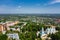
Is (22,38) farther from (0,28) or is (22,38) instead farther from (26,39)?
(0,28)

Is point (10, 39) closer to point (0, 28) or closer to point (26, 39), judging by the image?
point (26, 39)

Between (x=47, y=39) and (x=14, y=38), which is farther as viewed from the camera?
(x=47, y=39)

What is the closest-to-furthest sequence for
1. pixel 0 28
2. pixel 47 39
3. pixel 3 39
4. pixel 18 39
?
→ pixel 3 39 → pixel 18 39 → pixel 47 39 → pixel 0 28

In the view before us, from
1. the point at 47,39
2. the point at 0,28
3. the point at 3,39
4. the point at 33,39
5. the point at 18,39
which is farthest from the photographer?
the point at 0,28

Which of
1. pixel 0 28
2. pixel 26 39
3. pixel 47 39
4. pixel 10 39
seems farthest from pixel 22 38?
→ pixel 0 28

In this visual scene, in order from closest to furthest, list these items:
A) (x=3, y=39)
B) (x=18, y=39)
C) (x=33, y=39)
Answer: (x=3, y=39)
(x=18, y=39)
(x=33, y=39)

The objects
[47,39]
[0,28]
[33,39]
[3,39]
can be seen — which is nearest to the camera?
[3,39]

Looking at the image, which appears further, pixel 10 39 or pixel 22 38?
pixel 22 38

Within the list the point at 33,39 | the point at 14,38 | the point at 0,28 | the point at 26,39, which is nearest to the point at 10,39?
the point at 14,38
